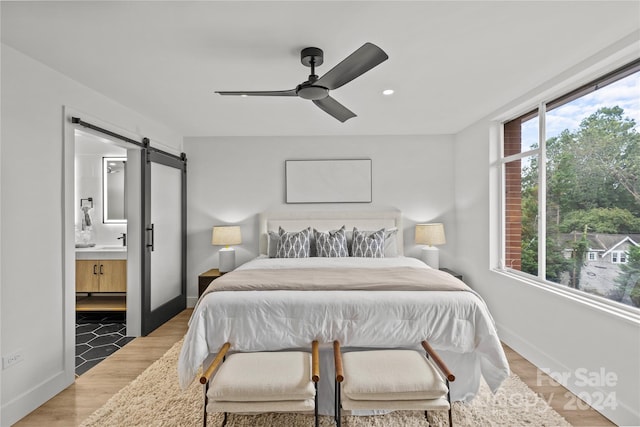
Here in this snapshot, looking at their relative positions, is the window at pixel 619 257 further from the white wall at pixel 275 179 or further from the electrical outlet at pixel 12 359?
the electrical outlet at pixel 12 359

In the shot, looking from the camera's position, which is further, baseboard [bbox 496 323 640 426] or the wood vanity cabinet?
the wood vanity cabinet

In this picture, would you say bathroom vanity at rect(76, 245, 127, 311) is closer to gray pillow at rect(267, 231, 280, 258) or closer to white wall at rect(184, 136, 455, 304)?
white wall at rect(184, 136, 455, 304)

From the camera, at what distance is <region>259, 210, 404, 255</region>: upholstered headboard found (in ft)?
14.6

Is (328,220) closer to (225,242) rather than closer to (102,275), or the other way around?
(225,242)

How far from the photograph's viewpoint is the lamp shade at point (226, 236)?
13.9ft

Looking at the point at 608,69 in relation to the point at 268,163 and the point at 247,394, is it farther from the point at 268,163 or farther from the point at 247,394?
the point at 268,163

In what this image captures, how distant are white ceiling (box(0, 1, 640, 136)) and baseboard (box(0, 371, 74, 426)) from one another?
2.31 metres

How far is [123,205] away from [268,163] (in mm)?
2245

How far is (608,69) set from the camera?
2.27 meters

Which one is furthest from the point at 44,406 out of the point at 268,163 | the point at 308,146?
the point at 308,146

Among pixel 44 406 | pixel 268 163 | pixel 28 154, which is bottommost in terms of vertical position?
pixel 44 406

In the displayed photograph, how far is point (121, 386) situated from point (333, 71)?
278cm

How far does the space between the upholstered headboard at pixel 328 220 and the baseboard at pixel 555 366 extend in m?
1.65

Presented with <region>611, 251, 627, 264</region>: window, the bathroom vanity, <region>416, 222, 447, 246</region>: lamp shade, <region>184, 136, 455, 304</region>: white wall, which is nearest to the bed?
<region>611, 251, 627, 264</region>: window
